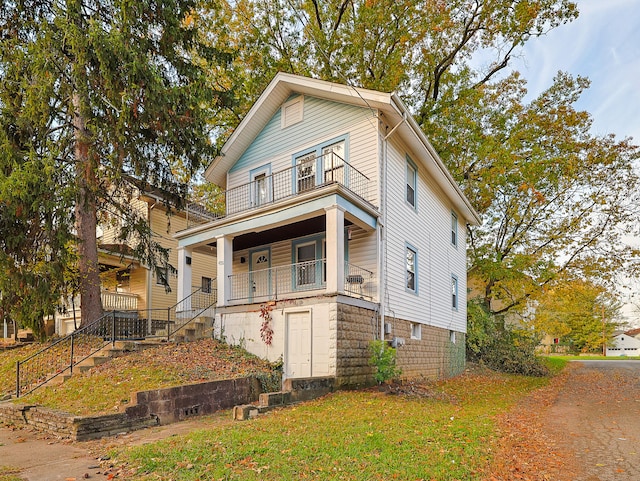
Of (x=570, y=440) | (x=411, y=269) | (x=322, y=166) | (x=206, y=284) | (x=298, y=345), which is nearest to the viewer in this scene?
(x=570, y=440)

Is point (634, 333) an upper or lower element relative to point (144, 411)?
lower

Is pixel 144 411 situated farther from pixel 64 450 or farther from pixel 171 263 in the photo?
pixel 171 263

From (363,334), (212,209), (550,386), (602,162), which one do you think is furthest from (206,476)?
(602,162)

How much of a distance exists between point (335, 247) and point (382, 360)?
321cm

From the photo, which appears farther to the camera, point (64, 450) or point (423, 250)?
point (423, 250)

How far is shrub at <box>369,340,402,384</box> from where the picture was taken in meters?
12.2

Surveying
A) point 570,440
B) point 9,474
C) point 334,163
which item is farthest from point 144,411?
point 334,163

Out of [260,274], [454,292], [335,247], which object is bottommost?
[454,292]

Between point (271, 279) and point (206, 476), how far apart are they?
10.5m

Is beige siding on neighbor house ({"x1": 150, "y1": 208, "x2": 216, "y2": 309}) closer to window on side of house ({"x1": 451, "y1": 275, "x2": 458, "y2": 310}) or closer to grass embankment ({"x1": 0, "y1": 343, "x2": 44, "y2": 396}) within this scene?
grass embankment ({"x1": 0, "y1": 343, "x2": 44, "y2": 396})

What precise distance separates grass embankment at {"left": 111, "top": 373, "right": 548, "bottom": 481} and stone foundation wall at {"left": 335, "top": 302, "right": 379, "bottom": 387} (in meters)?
1.99

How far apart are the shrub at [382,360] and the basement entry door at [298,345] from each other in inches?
69.2

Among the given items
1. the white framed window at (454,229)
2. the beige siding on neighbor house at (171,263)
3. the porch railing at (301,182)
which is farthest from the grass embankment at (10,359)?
the white framed window at (454,229)

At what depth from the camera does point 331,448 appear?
20.2 feet
